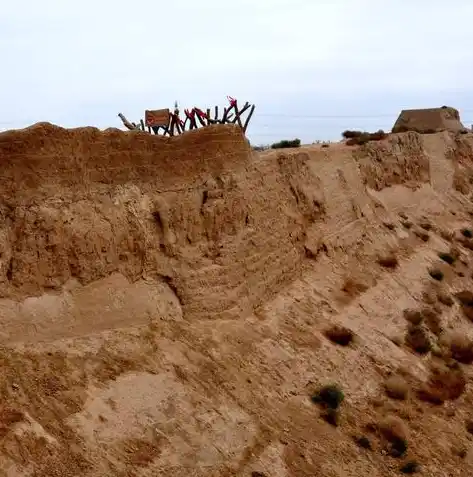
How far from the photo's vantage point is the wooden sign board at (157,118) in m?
14.6

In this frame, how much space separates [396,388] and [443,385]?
1479 mm

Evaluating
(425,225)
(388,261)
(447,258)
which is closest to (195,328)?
(388,261)

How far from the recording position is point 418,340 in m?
15.3

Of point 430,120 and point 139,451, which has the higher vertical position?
point 430,120

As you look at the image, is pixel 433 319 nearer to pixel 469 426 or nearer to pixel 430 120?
pixel 469 426

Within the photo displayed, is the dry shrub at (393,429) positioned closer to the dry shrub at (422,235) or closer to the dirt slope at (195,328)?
the dirt slope at (195,328)

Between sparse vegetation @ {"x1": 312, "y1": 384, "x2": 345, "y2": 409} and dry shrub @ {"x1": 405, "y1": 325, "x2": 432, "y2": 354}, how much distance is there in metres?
3.57

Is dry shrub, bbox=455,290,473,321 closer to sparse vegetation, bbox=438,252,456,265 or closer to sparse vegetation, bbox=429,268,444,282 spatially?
sparse vegetation, bbox=429,268,444,282

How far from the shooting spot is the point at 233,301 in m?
12.6

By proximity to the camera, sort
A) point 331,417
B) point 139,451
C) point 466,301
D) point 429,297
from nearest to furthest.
A: 1. point 139,451
2. point 331,417
3. point 429,297
4. point 466,301

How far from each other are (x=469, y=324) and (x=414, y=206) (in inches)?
252

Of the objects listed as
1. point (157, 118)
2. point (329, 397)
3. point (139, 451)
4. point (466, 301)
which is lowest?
point (329, 397)

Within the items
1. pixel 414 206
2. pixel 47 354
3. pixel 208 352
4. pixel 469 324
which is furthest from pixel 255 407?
pixel 414 206

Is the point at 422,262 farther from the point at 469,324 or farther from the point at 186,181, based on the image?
the point at 186,181
